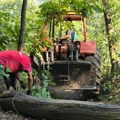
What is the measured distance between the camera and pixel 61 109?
17.8 ft

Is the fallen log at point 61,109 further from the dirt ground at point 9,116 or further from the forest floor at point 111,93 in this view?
the forest floor at point 111,93

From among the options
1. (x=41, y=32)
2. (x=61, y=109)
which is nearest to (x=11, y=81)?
(x=41, y=32)

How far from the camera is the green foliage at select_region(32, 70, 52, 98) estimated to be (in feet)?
24.3

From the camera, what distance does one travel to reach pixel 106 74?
38.2 ft

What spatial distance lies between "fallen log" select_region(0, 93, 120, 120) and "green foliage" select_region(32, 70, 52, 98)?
140 centimetres

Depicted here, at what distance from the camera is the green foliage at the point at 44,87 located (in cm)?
742

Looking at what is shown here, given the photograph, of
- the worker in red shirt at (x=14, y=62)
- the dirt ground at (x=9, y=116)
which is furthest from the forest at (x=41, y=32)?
the dirt ground at (x=9, y=116)

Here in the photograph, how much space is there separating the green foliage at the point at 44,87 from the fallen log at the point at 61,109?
140 cm

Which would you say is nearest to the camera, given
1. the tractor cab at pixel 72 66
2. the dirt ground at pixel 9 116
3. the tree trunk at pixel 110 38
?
the dirt ground at pixel 9 116

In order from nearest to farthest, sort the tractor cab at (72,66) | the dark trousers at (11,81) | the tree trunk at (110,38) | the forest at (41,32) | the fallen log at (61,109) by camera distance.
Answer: the fallen log at (61,109) < the dark trousers at (11,81) < the forest at (41,32) < the tractor cab at (72,66) < the tree trunk at (110,38)

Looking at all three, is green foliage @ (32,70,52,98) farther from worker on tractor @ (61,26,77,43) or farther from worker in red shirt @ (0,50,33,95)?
worker on tractor @ (61,26,77,43)

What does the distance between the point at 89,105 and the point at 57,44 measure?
458 cm

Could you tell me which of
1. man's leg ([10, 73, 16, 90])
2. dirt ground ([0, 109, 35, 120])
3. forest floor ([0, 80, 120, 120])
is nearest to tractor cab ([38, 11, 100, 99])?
forest floor ([0, 80, 120, 120])

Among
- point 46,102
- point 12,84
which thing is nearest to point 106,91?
point 12,84
